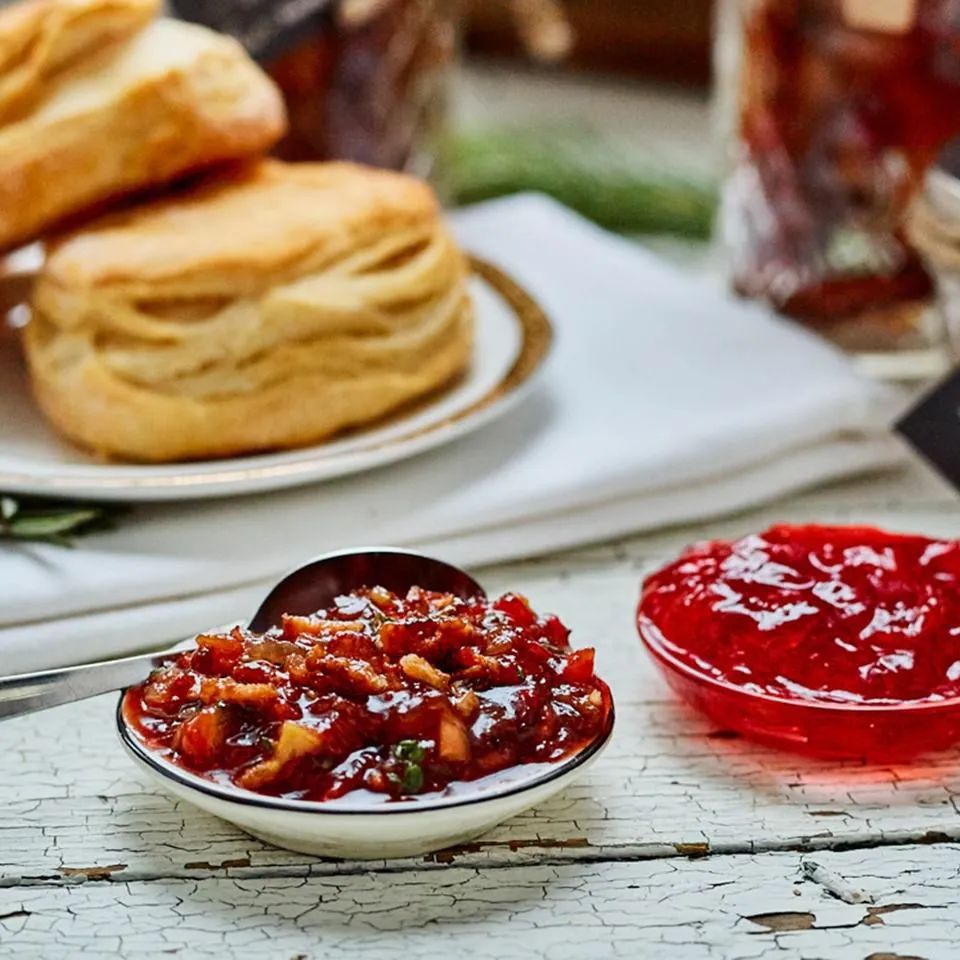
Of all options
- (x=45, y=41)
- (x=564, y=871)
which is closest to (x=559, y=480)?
(x=564, y=871)

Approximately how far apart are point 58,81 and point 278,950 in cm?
135

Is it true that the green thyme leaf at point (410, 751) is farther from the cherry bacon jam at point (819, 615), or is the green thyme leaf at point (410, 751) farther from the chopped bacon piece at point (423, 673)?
the cherry bacon jam at point (819, 615)

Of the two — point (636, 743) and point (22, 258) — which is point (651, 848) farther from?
point (22, 258)

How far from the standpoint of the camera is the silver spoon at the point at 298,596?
147 cm

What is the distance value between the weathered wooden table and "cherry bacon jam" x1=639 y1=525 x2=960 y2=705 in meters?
0.10

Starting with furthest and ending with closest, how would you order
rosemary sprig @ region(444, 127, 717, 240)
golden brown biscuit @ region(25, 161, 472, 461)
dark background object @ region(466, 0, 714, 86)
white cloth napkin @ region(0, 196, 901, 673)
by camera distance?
dark background object @ region(466, 0, 714, 86) → rosemary sprig @ region(444, 127, 717, 240) → golden brown biscuit @ region(25, 161, 472, 461) → white cloth napkin @ region(0, 196, 901, 673)

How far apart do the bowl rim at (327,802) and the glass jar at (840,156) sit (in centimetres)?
155

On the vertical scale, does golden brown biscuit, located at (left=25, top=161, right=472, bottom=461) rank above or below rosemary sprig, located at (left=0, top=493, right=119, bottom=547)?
above

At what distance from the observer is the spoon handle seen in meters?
1.47

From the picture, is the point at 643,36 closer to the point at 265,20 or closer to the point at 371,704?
the point at 265,20

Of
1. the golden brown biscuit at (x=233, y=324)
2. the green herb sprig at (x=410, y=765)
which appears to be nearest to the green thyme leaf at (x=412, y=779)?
the green herb sprig at (x=410, y=765)

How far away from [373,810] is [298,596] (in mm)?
394

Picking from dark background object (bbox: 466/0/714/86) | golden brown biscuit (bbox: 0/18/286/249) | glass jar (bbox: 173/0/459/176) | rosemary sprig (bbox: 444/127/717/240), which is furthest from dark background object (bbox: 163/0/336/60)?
dark background object (bbox: 466/0/714/86)

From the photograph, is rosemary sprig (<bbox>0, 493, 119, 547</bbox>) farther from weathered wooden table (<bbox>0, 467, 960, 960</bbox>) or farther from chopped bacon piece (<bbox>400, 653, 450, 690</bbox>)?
chopped bacon piece (<bbox>400, 653, 450, 690</bbox>)
